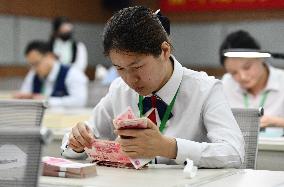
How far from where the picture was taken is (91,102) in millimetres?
7512

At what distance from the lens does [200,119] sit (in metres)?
2.44

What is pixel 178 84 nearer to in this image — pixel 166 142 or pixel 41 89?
pixel 166 142

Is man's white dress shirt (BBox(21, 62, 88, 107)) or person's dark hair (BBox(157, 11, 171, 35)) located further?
man's white dress shirt (BBox(21, 62, 88, 107))

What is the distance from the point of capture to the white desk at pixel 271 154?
11.1ft

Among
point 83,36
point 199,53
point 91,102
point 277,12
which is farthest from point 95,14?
point 91,102

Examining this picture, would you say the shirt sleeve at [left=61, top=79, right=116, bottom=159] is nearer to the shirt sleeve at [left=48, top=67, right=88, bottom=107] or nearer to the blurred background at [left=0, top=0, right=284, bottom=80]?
the shirt sleeve at [left=48, top=67, right=88, bottom=107]

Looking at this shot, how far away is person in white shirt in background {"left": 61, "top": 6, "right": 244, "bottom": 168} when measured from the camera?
221cm

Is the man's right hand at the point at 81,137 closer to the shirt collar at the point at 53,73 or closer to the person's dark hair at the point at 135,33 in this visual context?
the person's dark hair at the point at 135,33

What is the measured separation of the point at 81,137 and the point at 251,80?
7.90 ft

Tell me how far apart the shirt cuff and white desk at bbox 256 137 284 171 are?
1.19 meters

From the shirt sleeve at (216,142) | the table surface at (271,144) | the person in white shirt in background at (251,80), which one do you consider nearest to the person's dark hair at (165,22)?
the shirt sleeve at (216,142)

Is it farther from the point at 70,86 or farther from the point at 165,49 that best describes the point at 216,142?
the point at 70,86

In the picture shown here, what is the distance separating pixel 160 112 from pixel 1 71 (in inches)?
315

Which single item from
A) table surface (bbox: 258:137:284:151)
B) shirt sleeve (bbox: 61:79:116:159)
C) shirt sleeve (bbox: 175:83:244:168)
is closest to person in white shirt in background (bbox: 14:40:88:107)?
table surface (bbox: 258:137:284:151)
